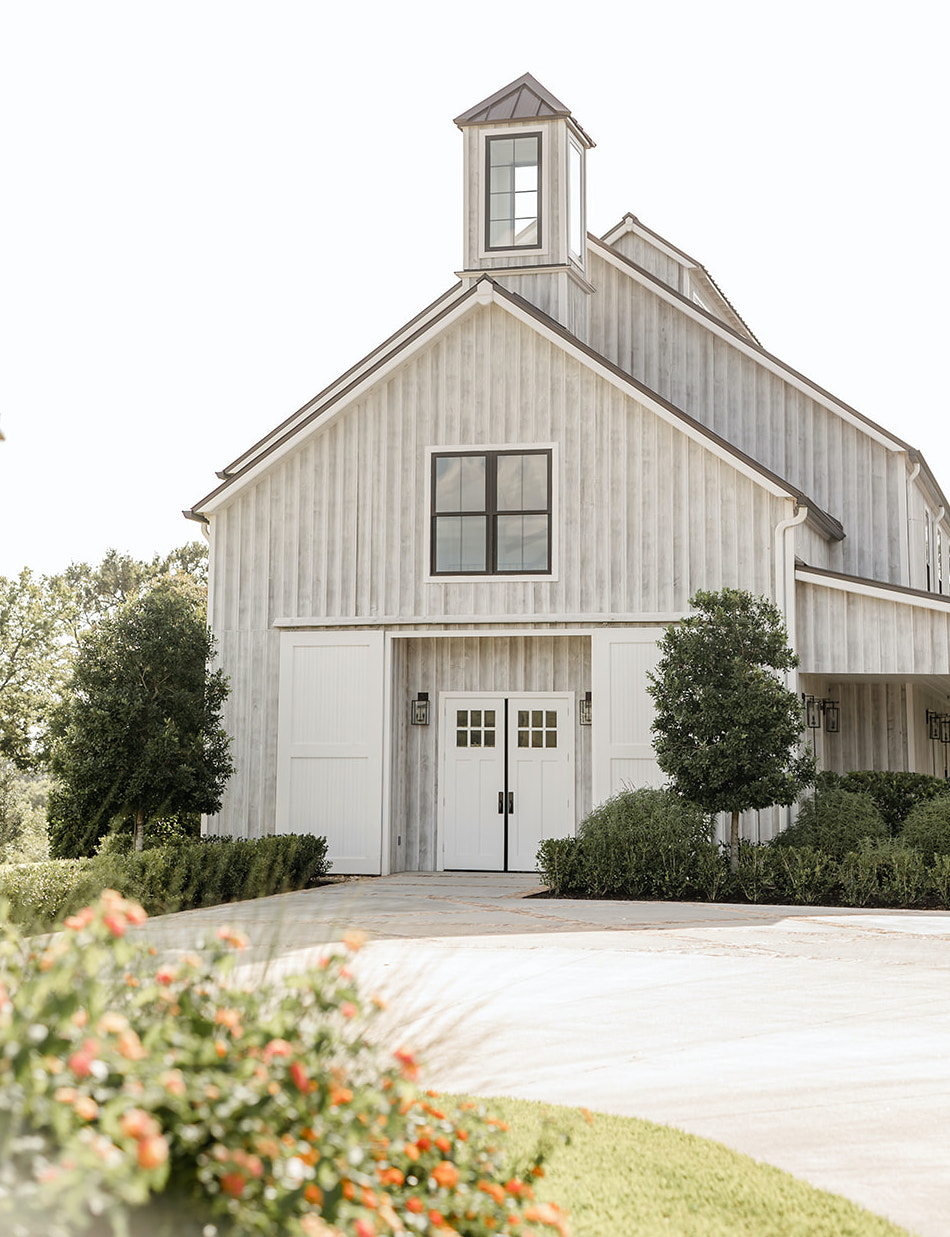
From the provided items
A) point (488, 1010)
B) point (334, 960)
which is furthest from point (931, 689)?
point (334, 960)

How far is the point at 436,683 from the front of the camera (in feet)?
59.0

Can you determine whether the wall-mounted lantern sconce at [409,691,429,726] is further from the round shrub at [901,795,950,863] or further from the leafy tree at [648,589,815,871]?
the round shrub at [901,795,950,863]

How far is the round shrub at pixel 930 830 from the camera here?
14.3 m

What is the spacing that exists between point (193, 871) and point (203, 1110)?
10.7 metres

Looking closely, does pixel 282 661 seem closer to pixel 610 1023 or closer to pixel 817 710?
pixel 817 710

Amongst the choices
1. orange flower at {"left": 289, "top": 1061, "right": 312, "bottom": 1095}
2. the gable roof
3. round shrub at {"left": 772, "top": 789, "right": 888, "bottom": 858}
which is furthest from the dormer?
orange flower at {"left": 289, "top": 1061, "right": 312, "bottom": 1095}

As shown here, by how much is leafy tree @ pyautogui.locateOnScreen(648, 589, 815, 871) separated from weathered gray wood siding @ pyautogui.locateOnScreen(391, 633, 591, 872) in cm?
273

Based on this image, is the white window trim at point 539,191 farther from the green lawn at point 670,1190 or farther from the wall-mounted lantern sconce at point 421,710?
the green lawn at point 670,1190

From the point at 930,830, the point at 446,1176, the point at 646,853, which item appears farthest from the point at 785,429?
the point at 446,1176

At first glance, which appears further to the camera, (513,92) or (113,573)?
(113,573)

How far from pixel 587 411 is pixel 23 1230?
50.9ft

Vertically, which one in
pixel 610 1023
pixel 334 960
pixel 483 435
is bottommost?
pixel 610 1023

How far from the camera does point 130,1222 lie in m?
2.59

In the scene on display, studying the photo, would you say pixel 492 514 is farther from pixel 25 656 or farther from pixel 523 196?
pixel 25 656
